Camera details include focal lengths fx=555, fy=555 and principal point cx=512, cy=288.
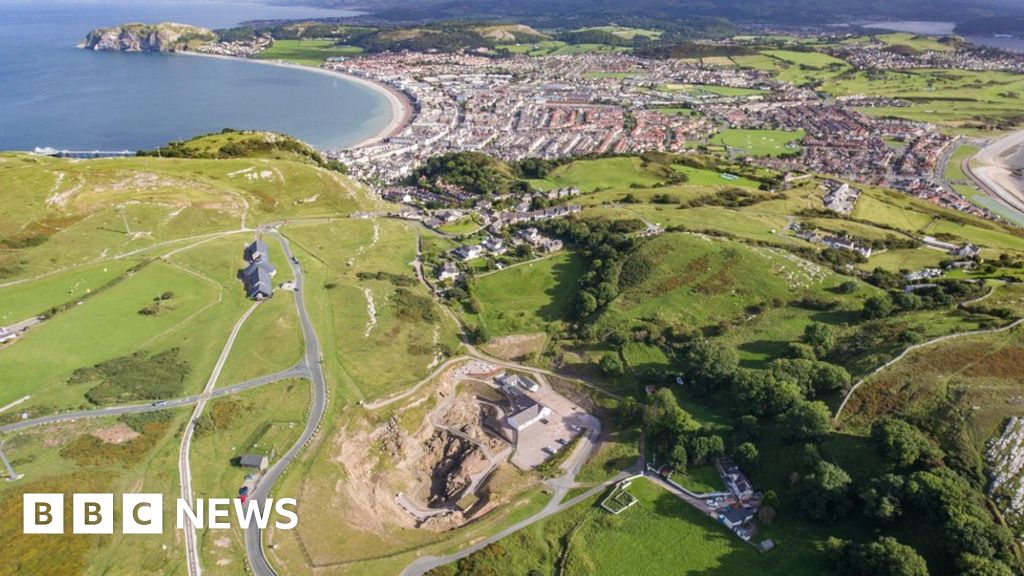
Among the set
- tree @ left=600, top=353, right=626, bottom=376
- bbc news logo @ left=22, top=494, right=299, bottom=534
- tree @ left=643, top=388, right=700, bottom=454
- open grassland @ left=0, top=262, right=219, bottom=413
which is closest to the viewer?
bbc news logo @ left=22, top=494, right=299, bottom=534

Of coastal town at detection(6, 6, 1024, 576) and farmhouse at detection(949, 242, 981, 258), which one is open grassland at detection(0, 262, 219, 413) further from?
farmhouse at detection(949, 242, 981, 258)

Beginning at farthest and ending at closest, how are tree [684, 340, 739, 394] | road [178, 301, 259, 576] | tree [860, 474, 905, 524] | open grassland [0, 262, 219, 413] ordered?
tree [684, 340, 739, 394] < open grassland [0, 262, 219, 413] < tree [860, 474, 905, 524] < road [178, 301, 259, 576]

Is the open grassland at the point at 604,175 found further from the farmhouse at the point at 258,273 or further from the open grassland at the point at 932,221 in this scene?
the farmhouse at the point at 258,273

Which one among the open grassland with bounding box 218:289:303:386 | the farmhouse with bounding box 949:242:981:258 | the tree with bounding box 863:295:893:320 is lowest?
the open grassland with bounding box 218:289:303:386

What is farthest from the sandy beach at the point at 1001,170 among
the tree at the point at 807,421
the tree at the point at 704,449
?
the tree at the point at 704,449

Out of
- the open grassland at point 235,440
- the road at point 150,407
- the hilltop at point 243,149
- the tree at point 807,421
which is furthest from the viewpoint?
the hilltop at point 243,149

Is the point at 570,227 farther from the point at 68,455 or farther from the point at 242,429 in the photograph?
the point at 68,455

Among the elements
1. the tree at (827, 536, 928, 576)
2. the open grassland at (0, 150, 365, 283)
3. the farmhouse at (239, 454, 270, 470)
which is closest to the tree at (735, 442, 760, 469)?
the tree at (827, 536, 928, 576)
